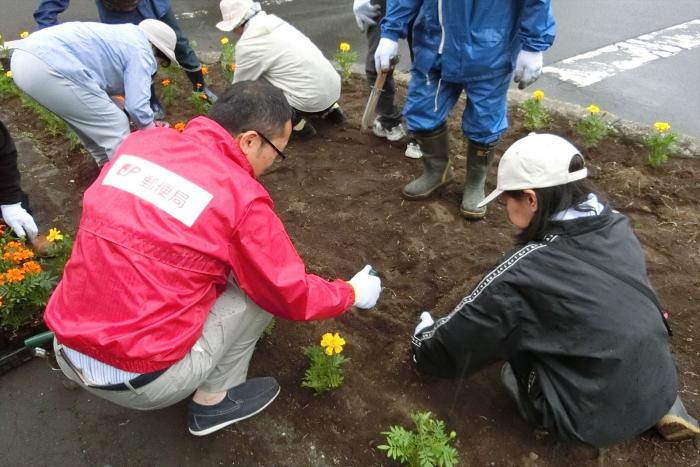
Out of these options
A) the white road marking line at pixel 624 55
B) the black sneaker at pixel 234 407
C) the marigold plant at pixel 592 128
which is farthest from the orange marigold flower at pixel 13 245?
the white road marking line at pixel 624 55

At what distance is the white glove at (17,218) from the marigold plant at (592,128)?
375cm

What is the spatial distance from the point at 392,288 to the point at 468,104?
1.22 meters

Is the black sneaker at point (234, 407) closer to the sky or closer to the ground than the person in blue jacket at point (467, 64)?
closer to the ground

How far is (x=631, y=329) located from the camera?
160cm

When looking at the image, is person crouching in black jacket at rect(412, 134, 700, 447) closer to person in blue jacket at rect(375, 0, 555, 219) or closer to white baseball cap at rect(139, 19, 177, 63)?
person in blue jacket at rect(375, 0, 555, 219)

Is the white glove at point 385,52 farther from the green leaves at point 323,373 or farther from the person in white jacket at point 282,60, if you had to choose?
the green leaves at point 323,373

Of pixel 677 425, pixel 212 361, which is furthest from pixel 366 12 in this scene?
pixel 677 425

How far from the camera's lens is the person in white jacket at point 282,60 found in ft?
12.0

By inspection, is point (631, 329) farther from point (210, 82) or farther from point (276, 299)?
point (210, 82)

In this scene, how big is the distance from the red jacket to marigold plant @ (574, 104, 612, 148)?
2965 millimetres

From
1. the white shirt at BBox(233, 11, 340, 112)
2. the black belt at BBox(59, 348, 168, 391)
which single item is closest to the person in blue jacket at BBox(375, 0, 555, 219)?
the white shirt at BBox(233, 11, 340, 112)

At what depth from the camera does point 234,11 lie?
361 centimetres

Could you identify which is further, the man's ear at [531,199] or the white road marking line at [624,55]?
the white road marking line at [624,55]

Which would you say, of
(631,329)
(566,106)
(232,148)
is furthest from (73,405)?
(566,106)
